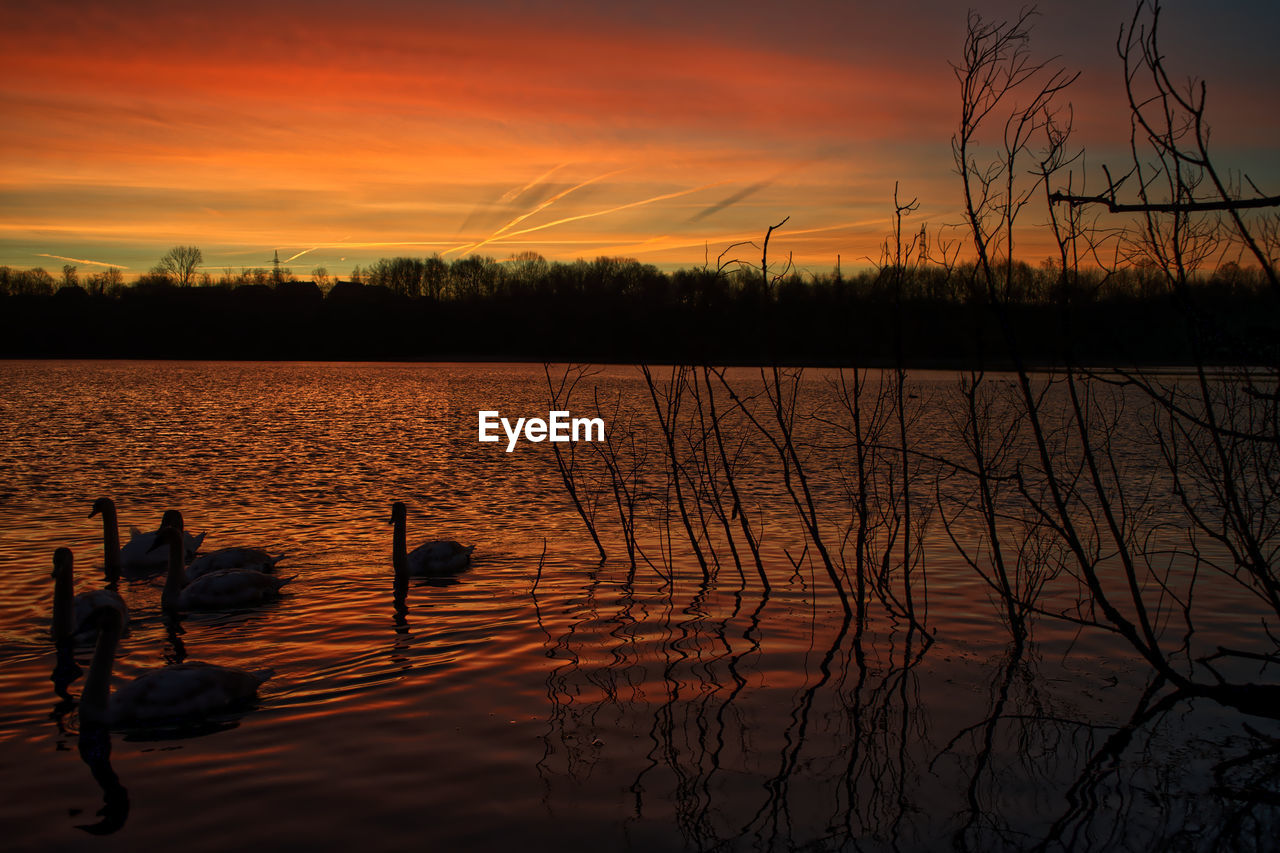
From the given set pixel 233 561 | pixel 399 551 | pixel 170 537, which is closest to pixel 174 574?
pixel 170 537

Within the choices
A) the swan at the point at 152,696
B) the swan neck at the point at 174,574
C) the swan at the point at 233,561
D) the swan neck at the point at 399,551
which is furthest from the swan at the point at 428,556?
the swan at the point at 152,696

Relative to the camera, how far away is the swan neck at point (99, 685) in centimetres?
591

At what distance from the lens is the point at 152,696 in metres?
5.98

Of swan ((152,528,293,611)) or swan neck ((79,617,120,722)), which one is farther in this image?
swan ((152,528,293,611))

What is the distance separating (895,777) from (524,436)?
23.8 metres

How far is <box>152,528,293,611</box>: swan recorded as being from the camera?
29.5 feet

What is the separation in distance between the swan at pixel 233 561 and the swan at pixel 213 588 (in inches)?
31.7

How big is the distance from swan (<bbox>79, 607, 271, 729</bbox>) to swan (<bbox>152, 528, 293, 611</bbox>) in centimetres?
287

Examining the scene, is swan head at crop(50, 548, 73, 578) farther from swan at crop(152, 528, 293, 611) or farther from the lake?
swan at crop(152, 528, 293, 611)

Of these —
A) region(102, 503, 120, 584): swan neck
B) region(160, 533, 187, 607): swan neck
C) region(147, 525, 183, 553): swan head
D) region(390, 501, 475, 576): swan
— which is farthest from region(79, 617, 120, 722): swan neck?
region(102, 503, 120, 584): swan neck

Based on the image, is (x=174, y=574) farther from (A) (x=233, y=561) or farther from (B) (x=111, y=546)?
(B) (x=111, y=546)

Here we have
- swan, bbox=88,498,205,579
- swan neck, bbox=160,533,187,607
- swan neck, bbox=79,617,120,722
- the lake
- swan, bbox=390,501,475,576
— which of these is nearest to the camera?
the lake

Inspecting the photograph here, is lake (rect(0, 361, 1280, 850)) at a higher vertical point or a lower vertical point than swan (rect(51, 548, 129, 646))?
lower

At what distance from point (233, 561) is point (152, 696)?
4.30 m
